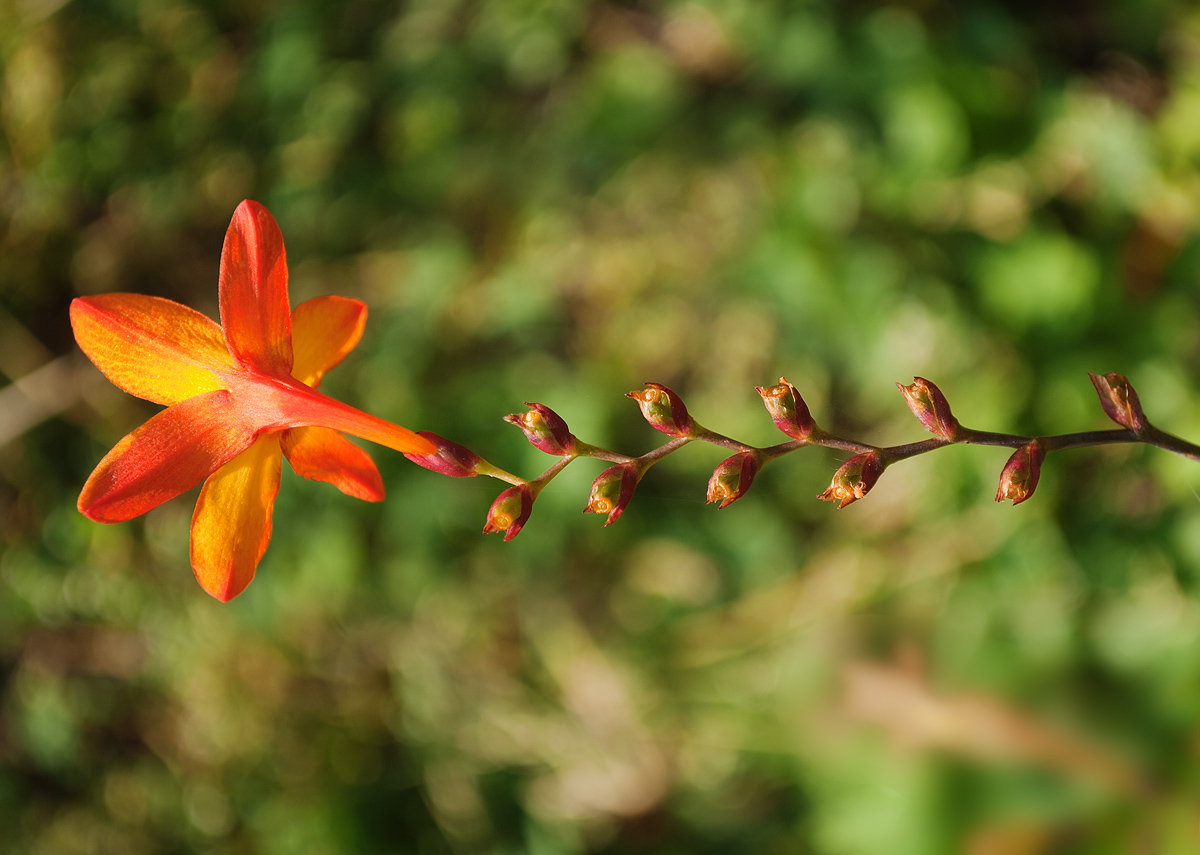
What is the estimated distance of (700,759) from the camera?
3.61 m

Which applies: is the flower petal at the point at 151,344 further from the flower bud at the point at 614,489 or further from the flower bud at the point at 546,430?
the flower bud at the point at 614,489

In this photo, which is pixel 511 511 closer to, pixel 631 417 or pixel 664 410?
pixel 664 410

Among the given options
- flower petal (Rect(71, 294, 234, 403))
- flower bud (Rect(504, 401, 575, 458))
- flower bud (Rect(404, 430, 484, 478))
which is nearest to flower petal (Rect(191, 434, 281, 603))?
flower petal (Rect(71, 294, 234, 403))

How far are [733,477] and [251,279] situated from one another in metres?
0.81

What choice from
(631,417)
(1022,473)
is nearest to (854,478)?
(1022,473)

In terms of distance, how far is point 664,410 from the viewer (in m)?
1.30

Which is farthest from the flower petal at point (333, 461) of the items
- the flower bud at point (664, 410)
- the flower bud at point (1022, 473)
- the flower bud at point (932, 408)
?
the flower bud at point (1022, 473)

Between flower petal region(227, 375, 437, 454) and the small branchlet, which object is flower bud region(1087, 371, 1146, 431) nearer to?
the small branchlet

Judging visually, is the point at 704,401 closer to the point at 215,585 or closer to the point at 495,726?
the point at 495,726

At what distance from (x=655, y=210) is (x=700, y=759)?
2.38 metres

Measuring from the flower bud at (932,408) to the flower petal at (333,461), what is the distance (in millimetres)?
838

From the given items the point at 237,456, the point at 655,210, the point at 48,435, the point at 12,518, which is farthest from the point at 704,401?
the point at 12,518

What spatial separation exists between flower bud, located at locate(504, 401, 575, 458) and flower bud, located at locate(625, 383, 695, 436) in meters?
0.13

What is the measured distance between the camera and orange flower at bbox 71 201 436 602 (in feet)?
4.15
